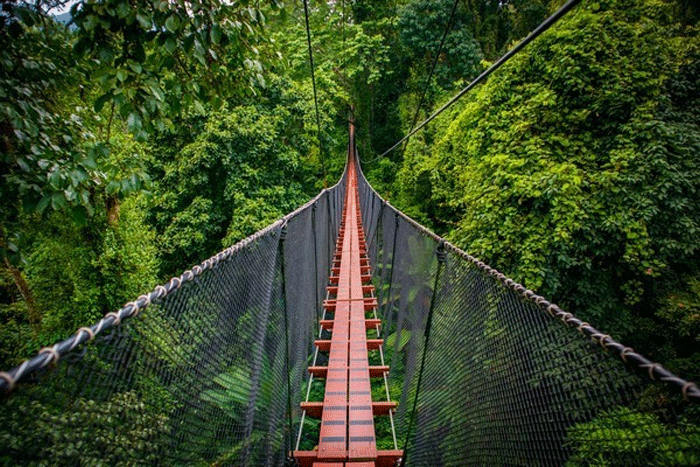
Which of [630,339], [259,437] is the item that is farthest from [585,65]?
[259,437]

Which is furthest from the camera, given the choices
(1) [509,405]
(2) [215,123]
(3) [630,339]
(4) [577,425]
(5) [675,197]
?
(2) [215,123]

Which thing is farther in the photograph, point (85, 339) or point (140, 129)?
point (140, 129)

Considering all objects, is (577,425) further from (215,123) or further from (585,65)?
(215,123)

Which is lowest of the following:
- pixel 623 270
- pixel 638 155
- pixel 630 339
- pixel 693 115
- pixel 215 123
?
pixel 630 339

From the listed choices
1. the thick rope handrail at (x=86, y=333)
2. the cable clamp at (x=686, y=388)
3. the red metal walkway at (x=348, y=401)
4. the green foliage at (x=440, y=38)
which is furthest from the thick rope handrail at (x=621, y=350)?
the green foliage at (x=440, y=38)

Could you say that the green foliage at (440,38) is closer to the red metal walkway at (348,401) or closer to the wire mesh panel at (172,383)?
the red metal walkway at (348,401)

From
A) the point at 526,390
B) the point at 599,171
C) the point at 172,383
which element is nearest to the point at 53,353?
the point at 172,383
